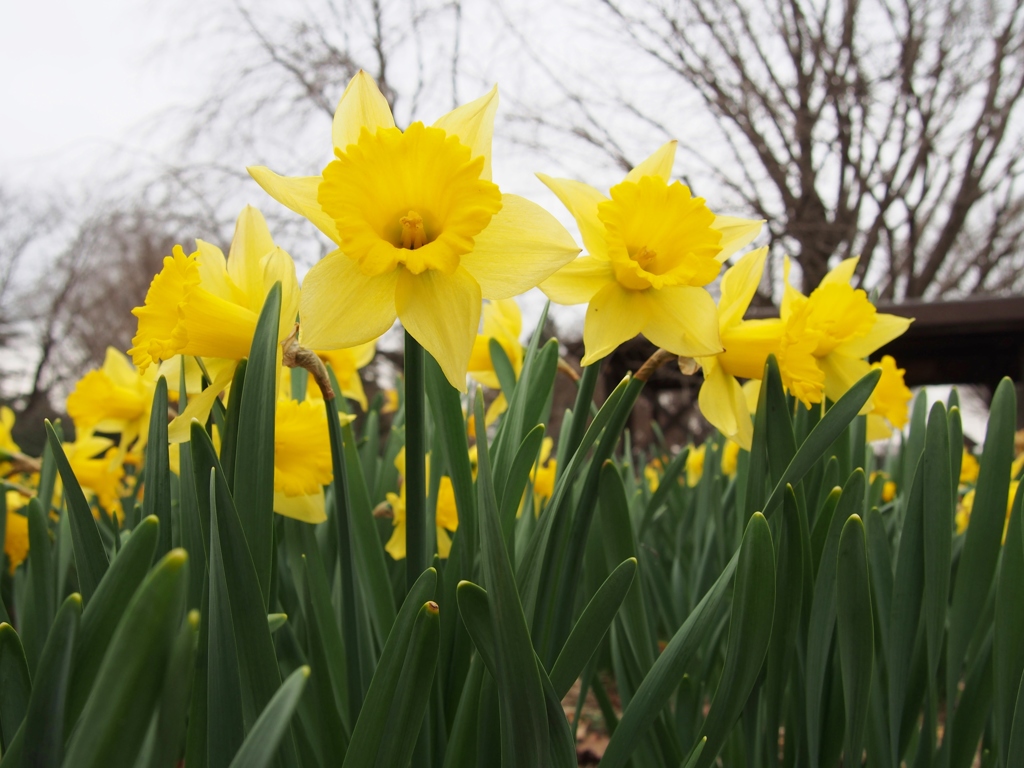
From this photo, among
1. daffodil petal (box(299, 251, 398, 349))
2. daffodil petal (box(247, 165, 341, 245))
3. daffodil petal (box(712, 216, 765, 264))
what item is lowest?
daffodil petal (box(299, 251, 398, 349))

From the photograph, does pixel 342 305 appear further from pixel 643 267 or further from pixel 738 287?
pixel 738 287

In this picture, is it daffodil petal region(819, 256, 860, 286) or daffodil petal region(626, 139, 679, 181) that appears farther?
daffodil petal region(819, 256, 860, 286)

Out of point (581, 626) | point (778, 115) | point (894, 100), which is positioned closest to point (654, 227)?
point (581, 626)

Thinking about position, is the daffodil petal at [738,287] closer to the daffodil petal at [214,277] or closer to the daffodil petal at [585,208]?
the daffodil petal at [585,208]

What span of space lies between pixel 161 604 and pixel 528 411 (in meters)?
0.56

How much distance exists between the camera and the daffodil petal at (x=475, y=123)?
61 cm

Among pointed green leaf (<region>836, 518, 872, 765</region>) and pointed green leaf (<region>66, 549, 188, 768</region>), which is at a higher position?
pointed green leaf (<region>836, 518, 872, 765</region>)

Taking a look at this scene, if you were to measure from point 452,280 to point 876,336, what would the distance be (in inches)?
26.4

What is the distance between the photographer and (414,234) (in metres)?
0.61

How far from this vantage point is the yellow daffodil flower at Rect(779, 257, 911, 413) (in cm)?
85

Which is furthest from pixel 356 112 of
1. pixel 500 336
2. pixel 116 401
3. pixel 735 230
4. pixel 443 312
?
pixel 116 401

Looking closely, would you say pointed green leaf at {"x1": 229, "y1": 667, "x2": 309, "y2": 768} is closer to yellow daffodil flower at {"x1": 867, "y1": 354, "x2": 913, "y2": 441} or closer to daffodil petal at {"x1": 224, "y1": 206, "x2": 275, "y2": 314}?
daffodil petal at {"x1": 224, "y1": 206, "x2": 275, "y2": 314}

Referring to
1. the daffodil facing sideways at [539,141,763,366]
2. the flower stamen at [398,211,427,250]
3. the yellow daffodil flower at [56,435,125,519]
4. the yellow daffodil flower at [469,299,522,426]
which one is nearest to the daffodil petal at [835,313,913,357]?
the daffodil facing sideways at [539,141,763,366]

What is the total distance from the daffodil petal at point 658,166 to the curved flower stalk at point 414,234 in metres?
0.20
